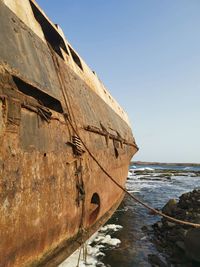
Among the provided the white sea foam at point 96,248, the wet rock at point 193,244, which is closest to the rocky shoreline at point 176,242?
the wet rock at point 193,244

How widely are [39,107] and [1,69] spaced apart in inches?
29.7

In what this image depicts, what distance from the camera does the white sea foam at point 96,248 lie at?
194 inches

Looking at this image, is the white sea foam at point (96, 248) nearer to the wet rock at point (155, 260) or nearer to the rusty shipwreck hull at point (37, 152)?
the rusty shipwreck hull at point (37, 152)

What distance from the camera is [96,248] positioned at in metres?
6.27

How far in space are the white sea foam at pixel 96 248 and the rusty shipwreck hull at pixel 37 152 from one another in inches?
18.3

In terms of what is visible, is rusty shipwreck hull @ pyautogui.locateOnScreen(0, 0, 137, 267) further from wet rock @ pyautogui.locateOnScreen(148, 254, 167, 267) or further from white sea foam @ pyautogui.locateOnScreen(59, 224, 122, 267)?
wet rock @ pyautogui.locateOnScreen(148, 254, 167, 267)

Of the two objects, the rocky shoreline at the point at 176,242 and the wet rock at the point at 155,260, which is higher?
the rocky shoreline at the point at 176,242

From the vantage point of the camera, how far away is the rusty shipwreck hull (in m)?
2.80

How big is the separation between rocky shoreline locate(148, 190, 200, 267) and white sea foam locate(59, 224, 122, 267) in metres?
1.15

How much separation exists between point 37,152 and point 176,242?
4917 millimetres

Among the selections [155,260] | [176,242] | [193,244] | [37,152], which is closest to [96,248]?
[155,260]

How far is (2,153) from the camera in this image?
8.77 feet

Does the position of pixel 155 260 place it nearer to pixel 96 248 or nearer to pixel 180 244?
pixel 180 244

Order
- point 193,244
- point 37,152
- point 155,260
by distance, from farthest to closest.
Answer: point 155,260, point 193,244, point 37,152
